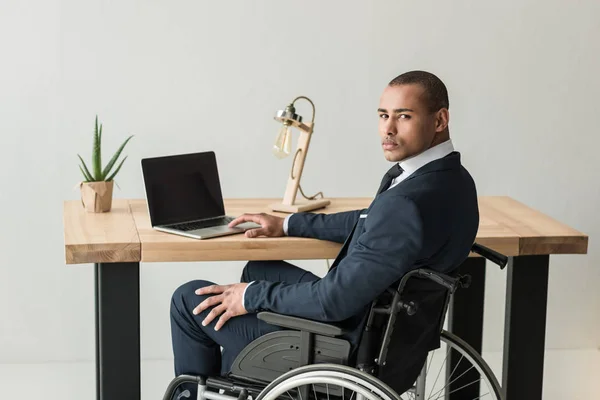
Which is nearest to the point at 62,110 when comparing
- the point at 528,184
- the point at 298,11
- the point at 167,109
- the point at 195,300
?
the point at 167,109

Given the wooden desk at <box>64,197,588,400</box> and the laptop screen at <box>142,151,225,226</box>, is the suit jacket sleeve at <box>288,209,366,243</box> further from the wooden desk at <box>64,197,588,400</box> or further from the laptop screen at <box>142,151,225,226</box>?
the laptop screen at <box>142,151,225,226</box>

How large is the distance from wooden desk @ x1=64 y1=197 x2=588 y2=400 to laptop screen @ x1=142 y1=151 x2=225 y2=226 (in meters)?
0.08

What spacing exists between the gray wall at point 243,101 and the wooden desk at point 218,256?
36.6 inches

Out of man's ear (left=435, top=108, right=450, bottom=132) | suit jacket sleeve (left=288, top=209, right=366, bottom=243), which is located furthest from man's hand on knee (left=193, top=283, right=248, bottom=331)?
man's ear (left=435, top=108, right=450, bottom=132)

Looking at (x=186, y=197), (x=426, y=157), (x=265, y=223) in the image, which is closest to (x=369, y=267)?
(x=426, y=157)

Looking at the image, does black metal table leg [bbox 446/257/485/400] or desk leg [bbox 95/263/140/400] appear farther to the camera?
black metal table leg [bbox 446/257/485/400]

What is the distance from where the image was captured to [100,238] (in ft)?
8.46

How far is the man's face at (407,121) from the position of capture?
→ 7.70ft

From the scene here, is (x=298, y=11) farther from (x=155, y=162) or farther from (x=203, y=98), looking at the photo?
(x=155, y=162)

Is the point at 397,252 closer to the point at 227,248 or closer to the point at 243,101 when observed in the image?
the point at 227,248

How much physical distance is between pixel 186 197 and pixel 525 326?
3.52 feet

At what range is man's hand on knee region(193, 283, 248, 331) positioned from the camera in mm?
2404

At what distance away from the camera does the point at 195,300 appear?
8.24 feet

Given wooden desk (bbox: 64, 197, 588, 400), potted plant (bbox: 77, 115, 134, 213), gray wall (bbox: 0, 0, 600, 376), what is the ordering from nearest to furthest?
wooden desk (bbox: 64, 197, 588, 400) < potted plant (bbox: 77, 115, 134, 213) < gray wall (bbox: 0, 0, 600, 376)
